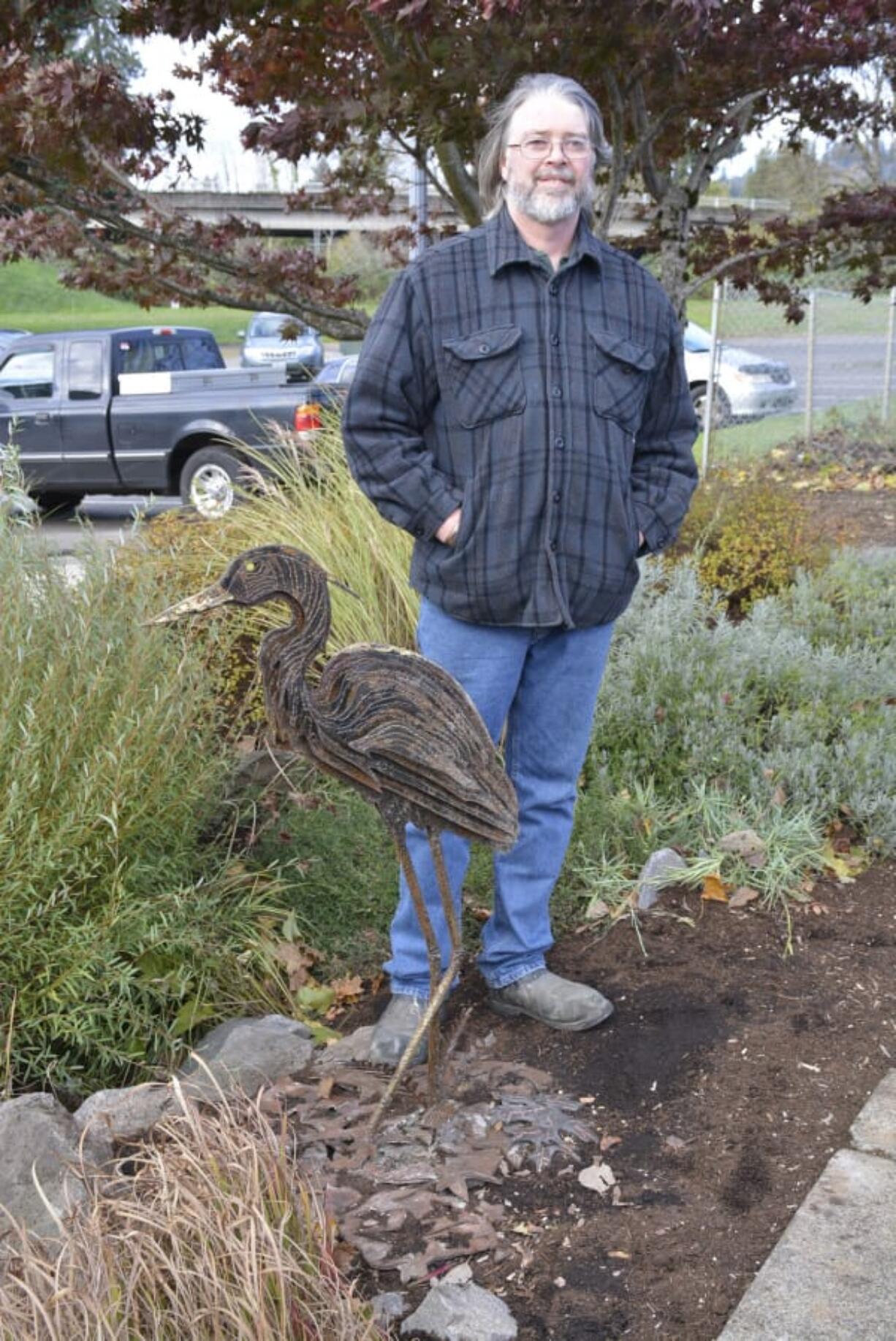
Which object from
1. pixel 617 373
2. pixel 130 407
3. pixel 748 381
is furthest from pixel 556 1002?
pixel 748 381

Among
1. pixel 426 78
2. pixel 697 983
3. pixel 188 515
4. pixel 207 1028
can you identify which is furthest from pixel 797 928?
pixel 188 515

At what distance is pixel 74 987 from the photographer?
341 cm

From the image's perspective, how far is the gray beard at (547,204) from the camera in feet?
9.78

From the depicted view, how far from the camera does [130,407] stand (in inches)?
481

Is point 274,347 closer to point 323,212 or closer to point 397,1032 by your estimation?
point 323,212

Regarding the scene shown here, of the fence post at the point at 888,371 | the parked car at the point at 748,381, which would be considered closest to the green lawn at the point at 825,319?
the parked car at the point at 748,381

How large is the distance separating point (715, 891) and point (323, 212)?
8.27 meters

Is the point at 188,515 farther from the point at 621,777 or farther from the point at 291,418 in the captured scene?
the point at 291,418

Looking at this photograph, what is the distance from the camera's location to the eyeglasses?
2.94m

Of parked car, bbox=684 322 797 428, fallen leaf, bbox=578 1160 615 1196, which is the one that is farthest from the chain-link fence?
fallen leaf, bbox=578 1160 615 1196

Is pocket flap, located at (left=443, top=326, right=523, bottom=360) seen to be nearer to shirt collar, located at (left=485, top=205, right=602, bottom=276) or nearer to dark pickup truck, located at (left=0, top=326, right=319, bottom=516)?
shirt collar, located at (left=485, top=205, right=602, bottom=276)

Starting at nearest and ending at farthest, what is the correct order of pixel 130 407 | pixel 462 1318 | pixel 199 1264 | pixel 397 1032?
pixel 199 1264 < pixel 462 1318 < pixel 397 1032 < pixel 130 407

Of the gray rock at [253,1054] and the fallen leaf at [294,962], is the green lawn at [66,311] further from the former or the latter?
the gray rock at [253,1054]

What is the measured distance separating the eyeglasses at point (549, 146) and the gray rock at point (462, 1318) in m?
2.25
